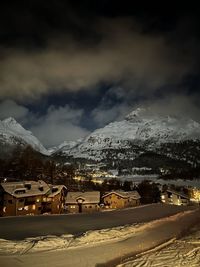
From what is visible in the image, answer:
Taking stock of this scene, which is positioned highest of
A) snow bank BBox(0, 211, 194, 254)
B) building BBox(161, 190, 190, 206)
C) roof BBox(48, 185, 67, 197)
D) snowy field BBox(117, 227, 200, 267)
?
roof BBox(48, 185, 67, 197)

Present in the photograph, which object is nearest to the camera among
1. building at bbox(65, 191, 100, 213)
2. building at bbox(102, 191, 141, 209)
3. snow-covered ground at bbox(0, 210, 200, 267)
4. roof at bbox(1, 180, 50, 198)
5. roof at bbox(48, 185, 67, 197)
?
snow-covered ground at bbox(0, 210, 200, 267)

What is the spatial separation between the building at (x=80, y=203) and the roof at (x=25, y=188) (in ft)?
31.9

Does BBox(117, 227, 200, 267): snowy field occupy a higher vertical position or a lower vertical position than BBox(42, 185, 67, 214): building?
lower

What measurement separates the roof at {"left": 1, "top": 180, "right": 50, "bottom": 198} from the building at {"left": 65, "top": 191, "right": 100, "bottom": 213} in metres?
9.72

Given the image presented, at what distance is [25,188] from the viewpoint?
2790 inches

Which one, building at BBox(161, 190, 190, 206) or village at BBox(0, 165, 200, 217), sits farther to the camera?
building at BBox(161, 190, 190, 206)

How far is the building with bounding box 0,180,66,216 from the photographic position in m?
67.2

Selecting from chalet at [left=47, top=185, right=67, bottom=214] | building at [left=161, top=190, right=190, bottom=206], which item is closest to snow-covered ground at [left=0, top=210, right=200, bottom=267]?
chalet at [left=47, top=185, right=67, bottom=214]

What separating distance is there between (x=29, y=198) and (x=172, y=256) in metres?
51.9

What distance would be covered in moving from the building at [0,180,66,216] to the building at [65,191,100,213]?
420 centimetres

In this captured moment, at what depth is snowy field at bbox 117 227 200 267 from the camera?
20.8 meters

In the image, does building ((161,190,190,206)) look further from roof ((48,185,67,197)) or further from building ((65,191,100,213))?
roof ((48,185,67,197))

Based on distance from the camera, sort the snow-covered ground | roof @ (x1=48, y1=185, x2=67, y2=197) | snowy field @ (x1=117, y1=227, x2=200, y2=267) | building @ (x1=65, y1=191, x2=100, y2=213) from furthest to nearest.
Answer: building @ (x1=65, y1=191, x2=100, y2=213), roof @ (x1=48, y1=185, x2=67, y2=197), the snow-covered ground, snowy field @ (x1=117, y1=227, x2=200, y2=267)

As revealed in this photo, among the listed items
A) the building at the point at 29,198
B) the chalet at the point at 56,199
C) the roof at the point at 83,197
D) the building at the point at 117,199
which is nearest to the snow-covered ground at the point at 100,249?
the building at the point at 29,198
